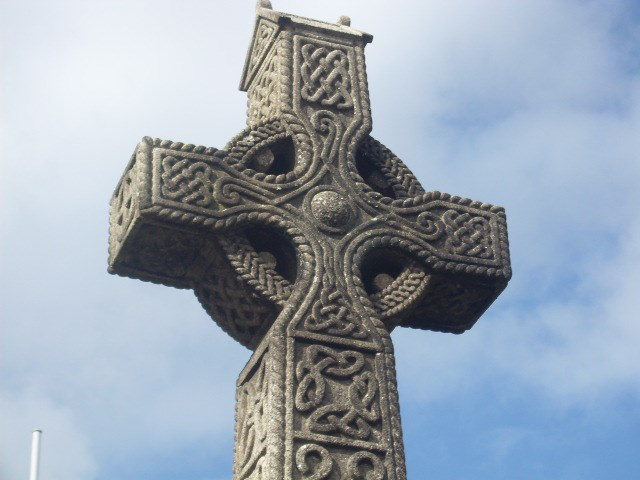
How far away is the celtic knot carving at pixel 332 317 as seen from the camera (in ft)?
27.2

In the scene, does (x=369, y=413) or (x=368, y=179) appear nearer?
(x=369, y=413)

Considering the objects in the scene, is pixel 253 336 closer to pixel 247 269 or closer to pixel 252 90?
pixel 247 269

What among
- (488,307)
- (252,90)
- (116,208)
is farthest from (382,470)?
(252,90)

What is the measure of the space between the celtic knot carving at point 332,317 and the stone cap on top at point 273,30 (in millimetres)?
1904

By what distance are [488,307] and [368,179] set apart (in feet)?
3.54

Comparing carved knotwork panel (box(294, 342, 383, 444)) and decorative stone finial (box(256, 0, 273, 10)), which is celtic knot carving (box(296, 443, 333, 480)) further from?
decorative stone finial (box(256, 0, 273, 10))

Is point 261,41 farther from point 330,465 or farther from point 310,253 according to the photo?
point 330,465

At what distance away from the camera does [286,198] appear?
8.66 meters

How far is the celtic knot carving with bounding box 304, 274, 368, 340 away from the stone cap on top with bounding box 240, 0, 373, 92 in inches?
74.9

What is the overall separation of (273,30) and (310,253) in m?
1.77


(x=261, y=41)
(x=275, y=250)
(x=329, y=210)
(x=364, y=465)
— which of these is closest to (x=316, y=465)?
(x=364, y=465)

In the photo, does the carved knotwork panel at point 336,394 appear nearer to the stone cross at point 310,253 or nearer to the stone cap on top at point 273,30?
the stone cross at point 310,253

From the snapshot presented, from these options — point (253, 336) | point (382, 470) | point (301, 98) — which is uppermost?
point (301, 98)

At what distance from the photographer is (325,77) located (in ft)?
30.9
